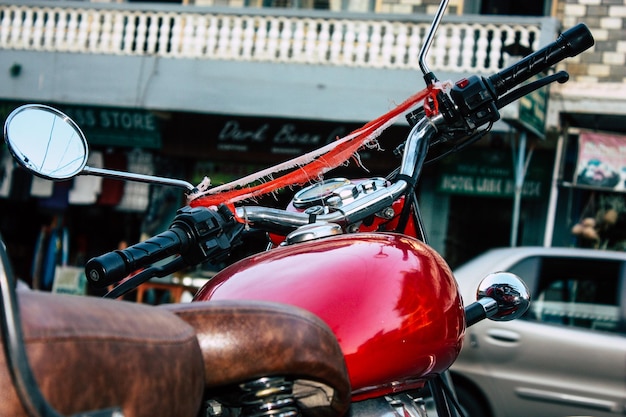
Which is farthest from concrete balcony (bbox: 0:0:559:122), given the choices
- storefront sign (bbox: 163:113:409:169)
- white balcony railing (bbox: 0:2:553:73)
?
storefront sign (bbox: 163:113:409:169)

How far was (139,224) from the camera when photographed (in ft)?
44.4

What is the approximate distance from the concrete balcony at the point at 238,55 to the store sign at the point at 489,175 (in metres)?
1.20

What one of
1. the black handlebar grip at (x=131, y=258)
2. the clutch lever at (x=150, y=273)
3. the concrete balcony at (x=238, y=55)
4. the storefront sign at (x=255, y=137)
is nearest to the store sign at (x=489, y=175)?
the storefront sign at (x=255, y=137)

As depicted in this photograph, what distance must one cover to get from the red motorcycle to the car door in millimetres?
3645

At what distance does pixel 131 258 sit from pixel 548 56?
1.04 meters

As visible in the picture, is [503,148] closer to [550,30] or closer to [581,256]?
[550,30]

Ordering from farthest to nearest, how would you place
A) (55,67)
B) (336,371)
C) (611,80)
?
(55,67), (611,80), (336,371)

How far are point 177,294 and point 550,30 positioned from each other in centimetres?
562

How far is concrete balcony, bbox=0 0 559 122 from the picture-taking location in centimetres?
1153

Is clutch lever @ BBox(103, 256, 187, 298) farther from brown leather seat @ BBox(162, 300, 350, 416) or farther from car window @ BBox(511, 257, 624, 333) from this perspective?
car window @ BBox(511, 257, 624, 333)

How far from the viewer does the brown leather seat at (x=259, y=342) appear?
108 centimetres

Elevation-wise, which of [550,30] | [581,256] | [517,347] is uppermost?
[550,30]

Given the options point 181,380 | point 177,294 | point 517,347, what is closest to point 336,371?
point 181,380

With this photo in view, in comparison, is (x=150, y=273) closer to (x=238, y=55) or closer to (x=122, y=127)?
(x=238, y=55)
